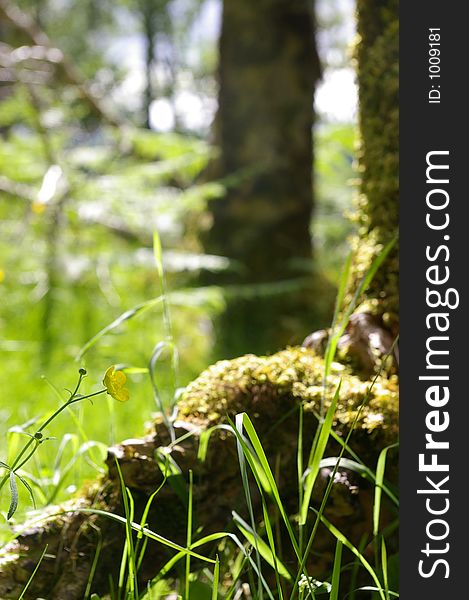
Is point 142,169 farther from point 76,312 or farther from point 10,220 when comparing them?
point 10,220

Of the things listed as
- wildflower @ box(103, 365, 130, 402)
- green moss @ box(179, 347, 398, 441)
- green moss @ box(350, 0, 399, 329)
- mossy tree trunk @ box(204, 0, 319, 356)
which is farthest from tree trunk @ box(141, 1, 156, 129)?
wildflower @ box(103, 365, 130, 402)

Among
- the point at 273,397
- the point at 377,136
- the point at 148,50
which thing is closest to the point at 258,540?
the point at 273,397

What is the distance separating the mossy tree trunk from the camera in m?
4.06

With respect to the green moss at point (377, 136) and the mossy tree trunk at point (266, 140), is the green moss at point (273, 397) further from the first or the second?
the mossy tree trunk at point (266, 140)

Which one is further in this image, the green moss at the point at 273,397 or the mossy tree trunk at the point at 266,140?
the mossy tree trunk at the point at 266,140

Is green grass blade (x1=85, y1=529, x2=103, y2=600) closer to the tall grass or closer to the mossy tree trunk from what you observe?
the tall grass

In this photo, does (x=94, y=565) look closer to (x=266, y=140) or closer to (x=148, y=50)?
(x=266, y=140)

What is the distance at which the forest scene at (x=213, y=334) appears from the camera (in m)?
1.09

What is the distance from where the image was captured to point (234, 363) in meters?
1.36

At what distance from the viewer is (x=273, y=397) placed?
50.9 inches

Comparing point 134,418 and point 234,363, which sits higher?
point 234,363

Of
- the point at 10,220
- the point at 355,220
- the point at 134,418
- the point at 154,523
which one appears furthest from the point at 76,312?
the point at 154,523

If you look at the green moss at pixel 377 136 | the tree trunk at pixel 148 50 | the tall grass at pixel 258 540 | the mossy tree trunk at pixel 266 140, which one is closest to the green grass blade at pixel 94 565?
the tall grass at pixel 258 540

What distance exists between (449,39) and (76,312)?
3.23 meters
